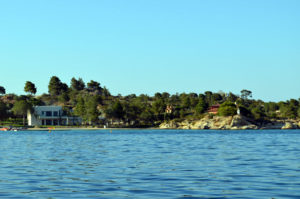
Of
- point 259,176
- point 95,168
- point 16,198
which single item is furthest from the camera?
point 95,168

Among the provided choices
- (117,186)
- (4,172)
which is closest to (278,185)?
(117,186)

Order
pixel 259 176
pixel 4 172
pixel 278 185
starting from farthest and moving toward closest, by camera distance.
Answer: pixel 4 172 < pixel 259 176 < pixel 278 185

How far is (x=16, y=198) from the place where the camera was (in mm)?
20547

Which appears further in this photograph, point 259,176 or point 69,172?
point 69,172

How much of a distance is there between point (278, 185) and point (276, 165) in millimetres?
11098

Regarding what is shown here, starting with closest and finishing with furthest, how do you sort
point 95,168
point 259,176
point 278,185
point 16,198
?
1. point 16,198
2. point 278,185
3. point 259,176
4. point 95,168

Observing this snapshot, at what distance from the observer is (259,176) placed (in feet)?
91.0

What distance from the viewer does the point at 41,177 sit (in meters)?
28.2

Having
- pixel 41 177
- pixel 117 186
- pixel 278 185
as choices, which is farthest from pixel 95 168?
pixel 278 185

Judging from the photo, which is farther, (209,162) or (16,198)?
(209,162)

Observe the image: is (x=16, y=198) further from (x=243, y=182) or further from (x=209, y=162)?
(x=209, y=162)

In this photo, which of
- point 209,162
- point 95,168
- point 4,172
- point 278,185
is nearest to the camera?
point 278,185

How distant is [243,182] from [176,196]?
20.0 feet

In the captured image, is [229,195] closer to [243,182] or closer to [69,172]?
[243,182]
